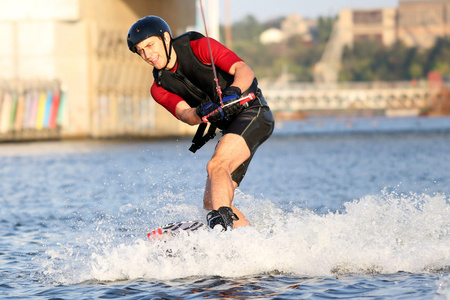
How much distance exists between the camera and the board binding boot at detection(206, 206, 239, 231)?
21.1 feet

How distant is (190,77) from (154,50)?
15.5 inches

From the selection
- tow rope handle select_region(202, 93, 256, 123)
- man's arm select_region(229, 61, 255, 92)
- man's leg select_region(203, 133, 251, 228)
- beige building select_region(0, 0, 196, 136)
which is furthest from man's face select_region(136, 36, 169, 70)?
beige building select_region(0, 0, 196, 136)

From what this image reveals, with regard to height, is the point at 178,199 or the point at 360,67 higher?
the point at 360,67

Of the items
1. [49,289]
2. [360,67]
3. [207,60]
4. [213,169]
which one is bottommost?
[49,289]

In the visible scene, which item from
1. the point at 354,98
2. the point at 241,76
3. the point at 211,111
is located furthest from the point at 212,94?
the point at 354,98

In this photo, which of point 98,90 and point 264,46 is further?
point 264,46

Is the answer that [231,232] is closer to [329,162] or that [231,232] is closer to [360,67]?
[329,162]

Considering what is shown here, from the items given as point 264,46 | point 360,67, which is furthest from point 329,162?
point 264,46

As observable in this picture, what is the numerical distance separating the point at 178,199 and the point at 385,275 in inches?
151

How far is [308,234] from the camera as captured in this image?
665 centimetres

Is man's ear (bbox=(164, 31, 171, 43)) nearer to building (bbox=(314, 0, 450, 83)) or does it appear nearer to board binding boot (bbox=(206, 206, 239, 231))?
board binding boot (bbox=(206, 206, 239, 231))

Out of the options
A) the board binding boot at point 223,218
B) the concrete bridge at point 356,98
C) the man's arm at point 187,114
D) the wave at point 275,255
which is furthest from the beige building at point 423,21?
the board binding boot at point 223,218

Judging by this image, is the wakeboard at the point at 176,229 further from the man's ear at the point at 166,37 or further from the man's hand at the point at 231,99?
the man's ear at the point at 166,37

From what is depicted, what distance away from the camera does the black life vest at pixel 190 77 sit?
23.4ft
